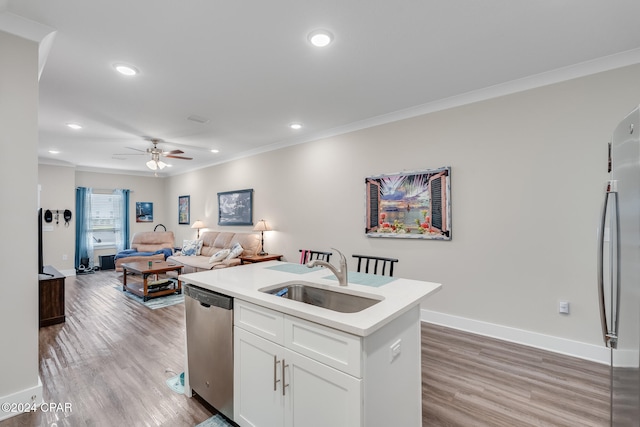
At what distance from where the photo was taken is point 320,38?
7.13 feet

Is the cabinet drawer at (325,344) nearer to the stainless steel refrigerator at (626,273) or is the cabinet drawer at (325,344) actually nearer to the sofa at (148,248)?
the stainless steel refrigerator at (626,273)

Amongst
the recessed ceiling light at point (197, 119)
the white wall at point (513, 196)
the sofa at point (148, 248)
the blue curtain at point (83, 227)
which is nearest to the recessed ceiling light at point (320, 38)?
the white wall at point (513, 196)

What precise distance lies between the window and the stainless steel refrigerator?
31.9ft

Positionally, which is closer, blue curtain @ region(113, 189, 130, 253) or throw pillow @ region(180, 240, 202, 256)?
throw pillow @ region(180, 240, 202, 256)

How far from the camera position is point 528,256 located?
2.85 metres

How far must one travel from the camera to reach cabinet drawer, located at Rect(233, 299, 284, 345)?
1.50m

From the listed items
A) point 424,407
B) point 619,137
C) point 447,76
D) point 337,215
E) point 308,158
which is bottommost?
point 424,407

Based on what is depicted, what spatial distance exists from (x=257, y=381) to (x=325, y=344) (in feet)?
2.01

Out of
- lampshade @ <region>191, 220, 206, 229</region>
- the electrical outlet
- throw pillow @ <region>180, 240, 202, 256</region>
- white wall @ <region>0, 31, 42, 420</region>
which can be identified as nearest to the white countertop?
the electrical outlet

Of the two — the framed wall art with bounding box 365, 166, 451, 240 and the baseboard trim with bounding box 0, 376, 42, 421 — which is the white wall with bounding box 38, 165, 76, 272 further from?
the framed wall art with bounding box 365, 166, 451, 240

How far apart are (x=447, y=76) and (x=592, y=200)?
1.74m

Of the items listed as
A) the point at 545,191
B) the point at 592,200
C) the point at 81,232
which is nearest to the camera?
the point at 592,200

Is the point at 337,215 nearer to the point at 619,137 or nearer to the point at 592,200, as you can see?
the point at 592,200

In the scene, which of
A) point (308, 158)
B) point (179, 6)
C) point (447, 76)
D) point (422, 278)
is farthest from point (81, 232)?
point (447, 76)
